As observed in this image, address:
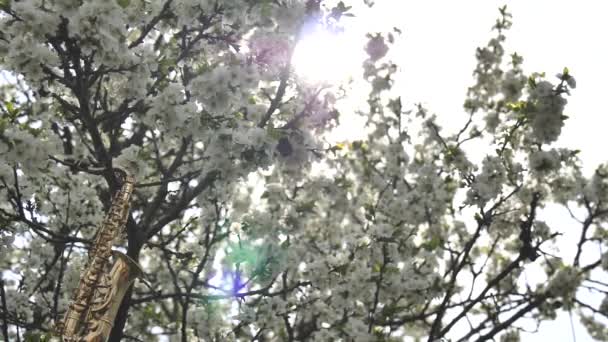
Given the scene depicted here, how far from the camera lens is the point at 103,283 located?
6449mm

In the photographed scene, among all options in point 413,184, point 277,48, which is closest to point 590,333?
point 413,184

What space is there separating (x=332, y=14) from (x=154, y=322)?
229 inches

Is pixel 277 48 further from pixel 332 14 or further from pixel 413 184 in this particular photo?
pixel 413 184

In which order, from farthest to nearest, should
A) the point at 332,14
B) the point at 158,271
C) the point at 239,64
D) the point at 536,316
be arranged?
the point at 158,271
the point at 536,316
the point at 332,14
the point at 239,64

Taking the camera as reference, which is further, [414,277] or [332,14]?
[414,277]

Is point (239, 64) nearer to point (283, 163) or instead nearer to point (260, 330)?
point (283, 163)

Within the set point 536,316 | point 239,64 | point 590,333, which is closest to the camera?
point 239,64

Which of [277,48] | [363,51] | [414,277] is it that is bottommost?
[414,277]

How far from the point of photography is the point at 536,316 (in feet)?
26.7

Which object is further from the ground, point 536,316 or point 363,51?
point 363,51

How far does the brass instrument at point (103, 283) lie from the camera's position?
618cm

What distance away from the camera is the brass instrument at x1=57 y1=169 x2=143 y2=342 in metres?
6.18

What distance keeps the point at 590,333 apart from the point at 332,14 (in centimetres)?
741

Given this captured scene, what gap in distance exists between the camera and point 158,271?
1148 cm
